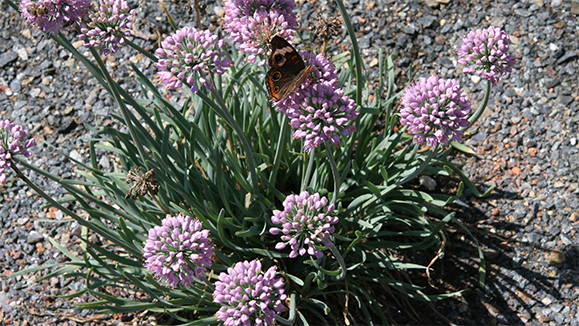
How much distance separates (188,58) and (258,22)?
0.39 m

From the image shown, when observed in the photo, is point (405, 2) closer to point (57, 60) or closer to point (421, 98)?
point (421, 98)

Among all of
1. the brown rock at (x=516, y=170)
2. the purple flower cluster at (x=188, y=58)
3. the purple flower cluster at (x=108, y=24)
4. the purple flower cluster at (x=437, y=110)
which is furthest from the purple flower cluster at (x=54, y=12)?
the brown rock at (x=516, y=170)

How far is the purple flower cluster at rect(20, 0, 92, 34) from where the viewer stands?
236 centimetres

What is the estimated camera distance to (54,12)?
240 centimetres

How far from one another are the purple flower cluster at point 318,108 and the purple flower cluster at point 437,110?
444 millimetres

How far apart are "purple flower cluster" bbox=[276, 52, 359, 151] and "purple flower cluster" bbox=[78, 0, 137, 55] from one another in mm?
899

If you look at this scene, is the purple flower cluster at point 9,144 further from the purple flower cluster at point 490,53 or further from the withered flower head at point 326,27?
the purple flower cluster at point 490,53

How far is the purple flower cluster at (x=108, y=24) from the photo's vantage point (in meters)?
2.53

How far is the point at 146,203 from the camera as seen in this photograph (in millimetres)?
3752

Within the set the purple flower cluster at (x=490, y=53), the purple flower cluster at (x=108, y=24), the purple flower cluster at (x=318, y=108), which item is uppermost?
the purple flower cluster at (x=108, y=24)

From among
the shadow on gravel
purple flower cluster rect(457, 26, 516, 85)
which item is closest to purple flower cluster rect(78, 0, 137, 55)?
purple flower cluster rect(457, 26, 516, 85)

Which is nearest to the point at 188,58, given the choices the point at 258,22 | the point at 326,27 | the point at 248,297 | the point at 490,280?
the point at 258,22

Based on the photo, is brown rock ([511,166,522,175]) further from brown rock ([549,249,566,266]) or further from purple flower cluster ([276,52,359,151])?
purple flower cluster ([276,52,359,151])

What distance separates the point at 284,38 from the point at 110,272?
2.00 m
